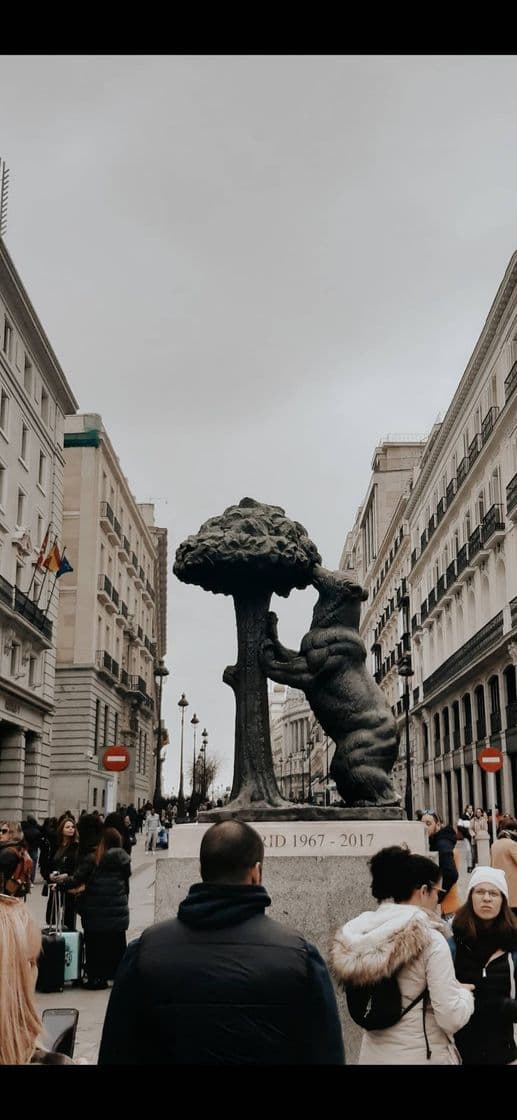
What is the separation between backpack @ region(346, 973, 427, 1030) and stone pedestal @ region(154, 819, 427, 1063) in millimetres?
2874

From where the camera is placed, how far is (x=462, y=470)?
43.6 metres

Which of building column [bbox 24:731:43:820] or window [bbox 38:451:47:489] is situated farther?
window [bbox 38:451:47:489]

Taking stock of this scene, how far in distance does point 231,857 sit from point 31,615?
29.5 meters

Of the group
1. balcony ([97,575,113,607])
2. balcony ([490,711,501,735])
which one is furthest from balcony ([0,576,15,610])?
balcony ([490,711,501,735])

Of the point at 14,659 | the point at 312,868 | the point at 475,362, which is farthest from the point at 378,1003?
the point at 475,362

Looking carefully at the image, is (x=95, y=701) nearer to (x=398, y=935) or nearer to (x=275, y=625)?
(x=275, y=625)

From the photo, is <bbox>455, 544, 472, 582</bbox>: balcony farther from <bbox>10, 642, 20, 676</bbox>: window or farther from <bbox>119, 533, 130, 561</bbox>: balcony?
<bbox>10, 642, 20, 676</bbox>: window

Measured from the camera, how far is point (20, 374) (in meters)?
31.4

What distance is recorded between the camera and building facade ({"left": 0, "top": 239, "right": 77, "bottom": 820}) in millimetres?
29453

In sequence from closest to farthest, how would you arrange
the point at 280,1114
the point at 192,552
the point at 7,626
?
1. the point at 280,1114
2. the point at 192,552
3. the point at 7,626

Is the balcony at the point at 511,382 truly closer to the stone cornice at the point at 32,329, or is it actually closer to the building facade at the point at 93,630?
the stone cornice at the point at 32,329

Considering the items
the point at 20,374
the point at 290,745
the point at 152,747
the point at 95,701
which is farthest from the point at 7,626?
the point at 290,745

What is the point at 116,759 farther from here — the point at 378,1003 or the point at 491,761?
the point at 378,1003

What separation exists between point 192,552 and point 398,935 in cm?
439
